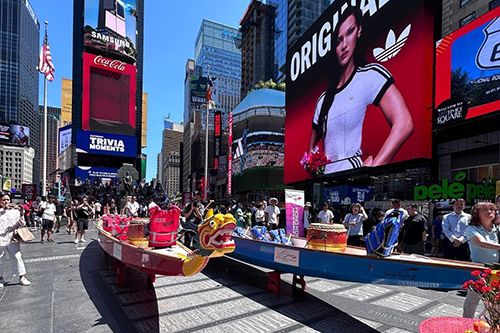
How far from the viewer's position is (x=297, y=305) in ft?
15.4

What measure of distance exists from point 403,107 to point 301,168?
10.4m

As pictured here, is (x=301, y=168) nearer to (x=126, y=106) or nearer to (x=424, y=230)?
(x=424, y=230)

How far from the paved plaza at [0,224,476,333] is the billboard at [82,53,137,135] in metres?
37.0

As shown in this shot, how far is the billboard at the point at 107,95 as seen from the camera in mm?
38594

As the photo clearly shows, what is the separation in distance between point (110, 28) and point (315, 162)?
3904 cm

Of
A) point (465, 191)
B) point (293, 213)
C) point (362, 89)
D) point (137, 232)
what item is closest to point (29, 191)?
point (137, 232)

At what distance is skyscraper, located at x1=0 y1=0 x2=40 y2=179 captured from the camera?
56944mm

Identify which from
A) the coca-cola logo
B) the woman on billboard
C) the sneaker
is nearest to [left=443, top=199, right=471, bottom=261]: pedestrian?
the sneaker

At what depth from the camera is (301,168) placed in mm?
24266

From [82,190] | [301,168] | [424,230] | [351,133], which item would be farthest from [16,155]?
[424,230]

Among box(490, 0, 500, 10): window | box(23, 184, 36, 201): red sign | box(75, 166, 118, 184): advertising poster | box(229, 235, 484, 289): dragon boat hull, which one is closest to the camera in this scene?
box(229, 235, 484, 289): dragon boat hull

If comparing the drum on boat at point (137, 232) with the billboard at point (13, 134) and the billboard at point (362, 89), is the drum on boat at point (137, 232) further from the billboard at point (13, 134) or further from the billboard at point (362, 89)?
the billboard at point (13, 134)

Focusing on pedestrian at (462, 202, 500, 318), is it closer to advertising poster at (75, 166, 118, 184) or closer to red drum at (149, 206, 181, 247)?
red drum at (149, 206, 181, 247)

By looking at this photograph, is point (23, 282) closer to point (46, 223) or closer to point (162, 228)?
point (162, 228)
